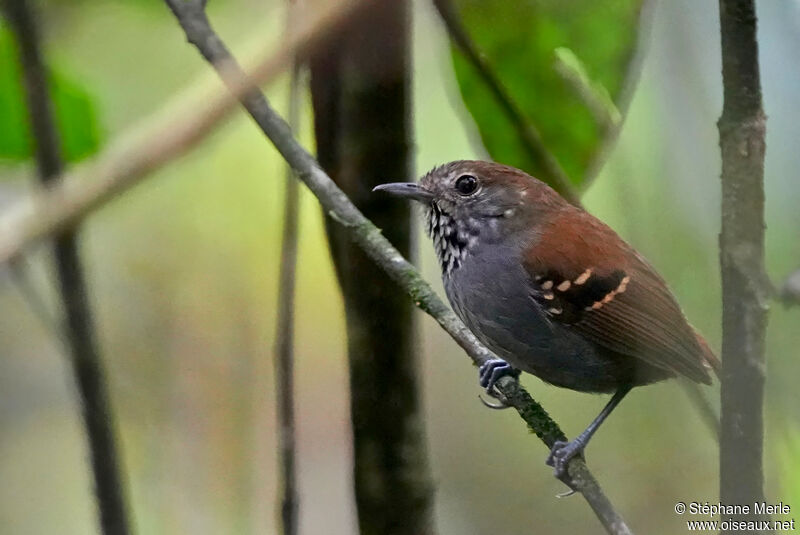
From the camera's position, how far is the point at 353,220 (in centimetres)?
173

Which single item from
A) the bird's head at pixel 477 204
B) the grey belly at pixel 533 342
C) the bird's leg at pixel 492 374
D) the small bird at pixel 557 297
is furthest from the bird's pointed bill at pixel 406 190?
the bird's leg at pixel 492 374

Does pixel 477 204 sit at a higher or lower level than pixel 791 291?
higher

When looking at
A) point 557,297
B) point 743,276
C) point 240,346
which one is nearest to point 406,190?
point 557,297

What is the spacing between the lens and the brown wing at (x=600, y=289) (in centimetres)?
192

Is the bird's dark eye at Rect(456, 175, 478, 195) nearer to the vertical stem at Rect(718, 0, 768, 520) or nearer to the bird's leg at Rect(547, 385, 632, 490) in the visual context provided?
the bird's leg at Rect(547, 385, 632, 490)

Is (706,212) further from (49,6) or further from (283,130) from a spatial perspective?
(49,6)

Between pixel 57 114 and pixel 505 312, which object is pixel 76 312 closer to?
pixel 57 114

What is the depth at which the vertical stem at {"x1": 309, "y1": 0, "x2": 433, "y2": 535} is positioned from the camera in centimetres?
184

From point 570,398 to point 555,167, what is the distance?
858 millimetres

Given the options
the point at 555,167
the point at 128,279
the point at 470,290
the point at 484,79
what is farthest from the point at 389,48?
the point at 128,279

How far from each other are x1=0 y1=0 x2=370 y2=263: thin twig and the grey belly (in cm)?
85

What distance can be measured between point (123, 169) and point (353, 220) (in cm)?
57

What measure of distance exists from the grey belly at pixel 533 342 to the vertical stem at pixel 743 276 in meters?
0.98

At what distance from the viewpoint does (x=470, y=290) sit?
6.94 feet
